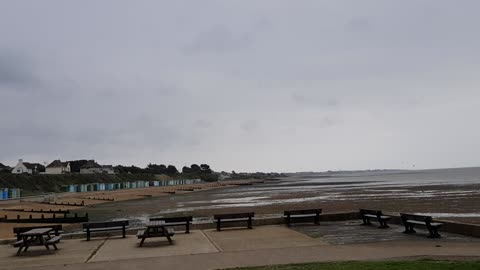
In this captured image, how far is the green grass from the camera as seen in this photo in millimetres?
9062

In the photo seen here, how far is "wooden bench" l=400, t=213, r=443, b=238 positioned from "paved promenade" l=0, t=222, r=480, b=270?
30 cm

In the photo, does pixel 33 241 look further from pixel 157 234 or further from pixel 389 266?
pixel 389 266

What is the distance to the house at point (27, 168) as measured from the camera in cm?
12985

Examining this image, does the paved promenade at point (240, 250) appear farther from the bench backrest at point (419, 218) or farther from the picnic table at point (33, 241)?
the bench backrest at point (419, 218)

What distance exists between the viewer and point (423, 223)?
14.4 m

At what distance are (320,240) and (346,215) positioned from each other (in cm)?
568

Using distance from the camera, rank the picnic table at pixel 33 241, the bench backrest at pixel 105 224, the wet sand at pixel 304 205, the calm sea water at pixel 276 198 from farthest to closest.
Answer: the calm sea water at pixel 276 198 < the wet sand at pixel 304 205 < the bench backrest at pixel 105 224 < the picnic table at pixel 33 241

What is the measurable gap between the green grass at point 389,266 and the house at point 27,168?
123344 millimetres

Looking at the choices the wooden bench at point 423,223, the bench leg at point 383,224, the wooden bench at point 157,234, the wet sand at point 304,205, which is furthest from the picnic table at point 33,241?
the wooden bench at point 423,223

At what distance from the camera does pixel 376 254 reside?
36.9ft

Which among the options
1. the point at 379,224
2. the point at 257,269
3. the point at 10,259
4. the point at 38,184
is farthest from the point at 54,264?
the point at 38,184

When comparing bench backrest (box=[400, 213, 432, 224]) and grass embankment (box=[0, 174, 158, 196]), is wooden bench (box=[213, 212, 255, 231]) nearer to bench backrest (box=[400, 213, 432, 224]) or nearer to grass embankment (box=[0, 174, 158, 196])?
bench backrest (box=[400, 213, 432, 224])

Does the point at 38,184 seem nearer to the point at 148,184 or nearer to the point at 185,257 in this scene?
the point at 148,184

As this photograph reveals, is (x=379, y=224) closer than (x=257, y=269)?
No
